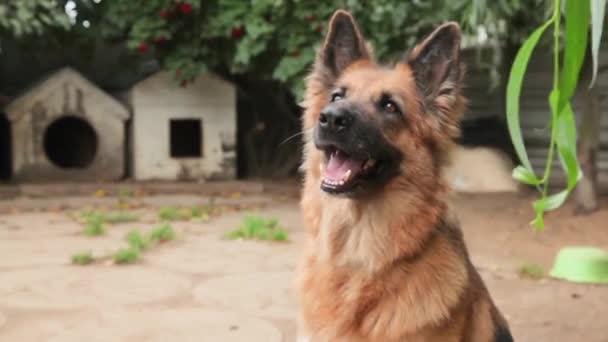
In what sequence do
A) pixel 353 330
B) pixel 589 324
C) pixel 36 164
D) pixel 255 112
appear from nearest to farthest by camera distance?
pixel 353 330
pixel 589 324
pixel 36 164
pixel 255 112

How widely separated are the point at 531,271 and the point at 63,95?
5.86 metres

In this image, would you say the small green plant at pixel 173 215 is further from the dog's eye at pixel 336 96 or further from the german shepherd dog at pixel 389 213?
the dog's eye at pixel 336 96

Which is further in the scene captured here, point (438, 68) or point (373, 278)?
point (438, 68)

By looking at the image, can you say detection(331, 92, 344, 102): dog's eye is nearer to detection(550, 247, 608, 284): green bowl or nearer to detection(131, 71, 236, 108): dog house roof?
detection(550, 247, 608, 284): green bowl

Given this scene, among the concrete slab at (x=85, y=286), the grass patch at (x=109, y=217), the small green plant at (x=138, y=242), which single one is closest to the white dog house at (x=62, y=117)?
the grass patch at (x=109, y=217)

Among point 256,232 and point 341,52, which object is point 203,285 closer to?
point 256,232

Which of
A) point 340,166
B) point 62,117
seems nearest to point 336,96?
point 340,166

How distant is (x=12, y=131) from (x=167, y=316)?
546 centimetres

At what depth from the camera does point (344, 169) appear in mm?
2584

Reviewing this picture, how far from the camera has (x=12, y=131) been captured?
8078mm

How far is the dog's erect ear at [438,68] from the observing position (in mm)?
2598

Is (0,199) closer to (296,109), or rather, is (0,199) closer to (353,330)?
(296,109)

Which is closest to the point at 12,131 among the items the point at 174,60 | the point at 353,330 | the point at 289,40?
the point at 174,60

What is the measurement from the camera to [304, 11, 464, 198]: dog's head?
2.52 m
